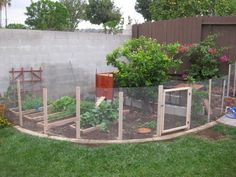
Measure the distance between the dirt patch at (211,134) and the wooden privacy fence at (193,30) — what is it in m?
3.30

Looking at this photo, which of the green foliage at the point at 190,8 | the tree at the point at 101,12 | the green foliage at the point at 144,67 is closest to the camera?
the green foliage at the point at 144,67

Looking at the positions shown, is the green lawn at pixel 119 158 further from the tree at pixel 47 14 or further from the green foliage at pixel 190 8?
the tree at pixel 47 14

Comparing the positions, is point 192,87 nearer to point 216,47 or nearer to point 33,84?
point 216,47

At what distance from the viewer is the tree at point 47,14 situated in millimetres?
20562

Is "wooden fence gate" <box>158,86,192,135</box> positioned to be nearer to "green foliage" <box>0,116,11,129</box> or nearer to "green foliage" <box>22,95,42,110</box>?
"green foliage" <box>22,95,42,110</box>

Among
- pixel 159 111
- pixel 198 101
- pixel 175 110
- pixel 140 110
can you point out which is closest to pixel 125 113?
pixel 140 110

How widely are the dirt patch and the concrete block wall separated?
441 cm

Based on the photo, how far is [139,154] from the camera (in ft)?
Answer: 15.3

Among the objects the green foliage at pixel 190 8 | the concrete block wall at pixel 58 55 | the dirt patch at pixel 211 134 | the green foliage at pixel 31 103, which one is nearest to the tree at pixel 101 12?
the green foliage at pixel 190 8

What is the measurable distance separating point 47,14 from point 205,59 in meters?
14.8

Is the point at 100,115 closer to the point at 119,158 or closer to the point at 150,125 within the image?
the point at 150,125

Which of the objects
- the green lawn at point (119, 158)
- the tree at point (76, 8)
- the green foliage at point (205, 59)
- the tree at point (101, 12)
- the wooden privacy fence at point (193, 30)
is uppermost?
the tree at point (76, 8)

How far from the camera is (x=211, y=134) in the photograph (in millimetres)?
5656

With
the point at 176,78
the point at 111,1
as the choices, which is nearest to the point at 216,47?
the point at 176,78
